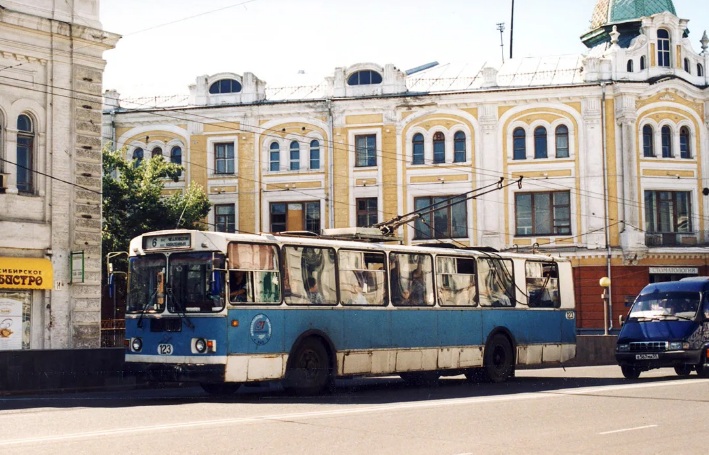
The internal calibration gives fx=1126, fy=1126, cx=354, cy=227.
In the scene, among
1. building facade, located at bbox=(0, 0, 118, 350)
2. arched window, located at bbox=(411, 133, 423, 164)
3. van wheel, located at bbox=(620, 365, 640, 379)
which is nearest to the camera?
van wheel, located at bbox=(620, 365, 640, 379)

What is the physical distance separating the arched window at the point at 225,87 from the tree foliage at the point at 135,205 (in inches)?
270

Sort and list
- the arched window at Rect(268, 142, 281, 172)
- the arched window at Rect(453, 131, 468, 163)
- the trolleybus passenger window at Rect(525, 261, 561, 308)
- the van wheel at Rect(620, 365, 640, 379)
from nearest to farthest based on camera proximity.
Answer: the van wheel at Rect(620, 365, 640, 379), the trolleybus passenger window at Rect(525, 261, 561, 308), the arched window at Rect(453, 131, 468, 163), the arched window at Rect(268, 142, 281, 172)

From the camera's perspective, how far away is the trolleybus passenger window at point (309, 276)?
64.4 ft

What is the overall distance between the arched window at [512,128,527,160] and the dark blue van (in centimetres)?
2522

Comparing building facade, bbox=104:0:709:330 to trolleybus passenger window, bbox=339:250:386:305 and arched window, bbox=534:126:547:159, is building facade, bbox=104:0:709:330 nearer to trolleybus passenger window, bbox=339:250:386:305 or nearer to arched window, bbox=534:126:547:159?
arched window, bbox=534:126:547:159

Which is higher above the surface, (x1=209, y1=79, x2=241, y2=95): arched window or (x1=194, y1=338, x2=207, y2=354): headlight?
(x1=209, y1=79, x2=241, y2=95): arched window

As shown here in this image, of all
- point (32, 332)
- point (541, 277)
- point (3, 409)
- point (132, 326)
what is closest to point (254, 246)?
point (132, 326)

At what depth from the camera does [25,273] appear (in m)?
27.7

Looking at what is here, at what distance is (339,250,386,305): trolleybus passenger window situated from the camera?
20.8m

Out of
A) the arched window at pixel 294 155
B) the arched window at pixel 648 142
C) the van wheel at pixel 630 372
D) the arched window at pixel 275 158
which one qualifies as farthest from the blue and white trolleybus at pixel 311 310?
the arched window at pixel 275 158

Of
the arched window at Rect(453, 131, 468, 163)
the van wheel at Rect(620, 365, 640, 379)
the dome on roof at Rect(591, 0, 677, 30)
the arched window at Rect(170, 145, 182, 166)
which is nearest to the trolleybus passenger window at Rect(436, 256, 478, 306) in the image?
the van wheel at Rect(620, 365, 640, 379)

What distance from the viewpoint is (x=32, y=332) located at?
2805 cm

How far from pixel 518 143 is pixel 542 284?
2566cm

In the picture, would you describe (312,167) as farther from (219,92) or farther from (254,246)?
(254,246)
